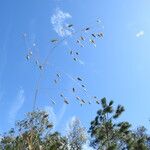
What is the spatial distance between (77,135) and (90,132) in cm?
792

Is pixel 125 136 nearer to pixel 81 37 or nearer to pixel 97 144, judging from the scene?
pixel 97 144

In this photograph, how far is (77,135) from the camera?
2051 inches

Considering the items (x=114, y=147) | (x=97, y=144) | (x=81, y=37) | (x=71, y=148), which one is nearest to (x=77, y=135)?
(x=71, y=148)

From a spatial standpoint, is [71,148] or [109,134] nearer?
[109,134]

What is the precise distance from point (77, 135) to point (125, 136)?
8.87 m

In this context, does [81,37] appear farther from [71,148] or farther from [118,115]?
[71,148]

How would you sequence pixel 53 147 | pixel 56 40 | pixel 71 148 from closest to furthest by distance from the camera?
pixel 56 40 → pixel 53 147 → pixel 71 148

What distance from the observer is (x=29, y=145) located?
17.2 feet

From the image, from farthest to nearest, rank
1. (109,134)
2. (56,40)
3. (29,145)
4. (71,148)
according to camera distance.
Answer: (71,148) < (109,134) < (56,40) < (29,145)

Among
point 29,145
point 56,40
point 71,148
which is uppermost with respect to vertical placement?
point 71,148

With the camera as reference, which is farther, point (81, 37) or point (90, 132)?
point (90, 132)

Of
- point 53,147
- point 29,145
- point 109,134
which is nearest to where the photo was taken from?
point 29,145

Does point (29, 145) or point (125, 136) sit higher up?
point (125, 136)

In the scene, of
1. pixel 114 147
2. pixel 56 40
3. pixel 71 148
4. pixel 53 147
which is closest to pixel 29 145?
pixel 56 40
